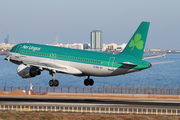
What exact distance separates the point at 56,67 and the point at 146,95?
4267cm

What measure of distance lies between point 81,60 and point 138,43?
36.7 ft

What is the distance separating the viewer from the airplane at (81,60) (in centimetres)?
6481

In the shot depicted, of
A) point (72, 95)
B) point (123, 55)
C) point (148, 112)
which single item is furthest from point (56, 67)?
point (72, 95)

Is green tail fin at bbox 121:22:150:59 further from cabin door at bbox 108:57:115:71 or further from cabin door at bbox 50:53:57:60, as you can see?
cabin door at bbox 50:53:57:60

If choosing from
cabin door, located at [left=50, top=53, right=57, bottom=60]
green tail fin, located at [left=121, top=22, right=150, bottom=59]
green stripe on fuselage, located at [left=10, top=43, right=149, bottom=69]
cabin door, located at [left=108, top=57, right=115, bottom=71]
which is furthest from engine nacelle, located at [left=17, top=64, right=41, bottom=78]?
green tail fin, located at [left=121, top=22, right=150, bottom=59]

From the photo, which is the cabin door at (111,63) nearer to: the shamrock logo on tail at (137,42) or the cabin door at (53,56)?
the shamrock logo on tail at (137,42)

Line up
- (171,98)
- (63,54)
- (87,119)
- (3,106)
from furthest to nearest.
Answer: (171,98)
(3,106)
(63,54)
(87,119)

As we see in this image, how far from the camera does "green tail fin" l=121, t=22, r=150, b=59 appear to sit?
6525 centimetres

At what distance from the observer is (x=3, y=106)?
7906 centimetres

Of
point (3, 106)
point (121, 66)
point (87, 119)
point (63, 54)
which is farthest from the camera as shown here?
point (3, 106)

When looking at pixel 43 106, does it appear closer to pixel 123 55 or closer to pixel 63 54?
pixel 63 54

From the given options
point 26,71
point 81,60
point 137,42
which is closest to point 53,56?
point 81,60

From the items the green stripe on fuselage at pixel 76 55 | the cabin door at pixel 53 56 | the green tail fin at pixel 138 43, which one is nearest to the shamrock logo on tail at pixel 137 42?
the green tail fin at pixel 138 43

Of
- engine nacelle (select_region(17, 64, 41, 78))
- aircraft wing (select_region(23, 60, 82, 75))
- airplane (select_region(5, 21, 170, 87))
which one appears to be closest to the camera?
airplane (select_region(5, 21, 170, 87))
